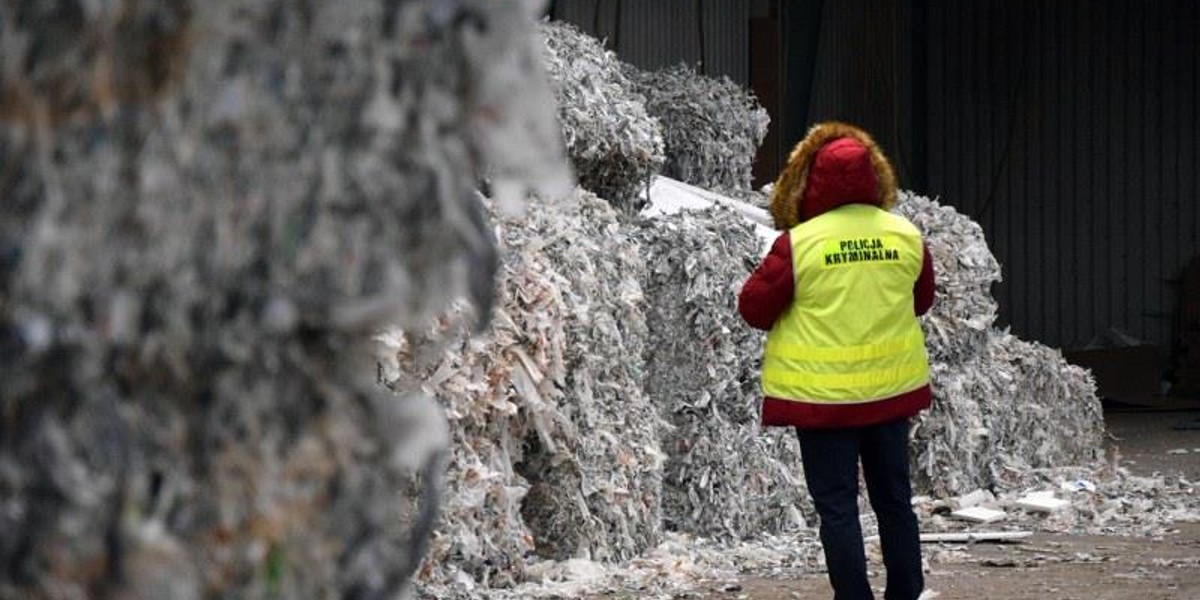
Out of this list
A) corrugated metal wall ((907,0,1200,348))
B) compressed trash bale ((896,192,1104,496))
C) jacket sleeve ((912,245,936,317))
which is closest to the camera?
jacket sleeve ((912,245,936,317))

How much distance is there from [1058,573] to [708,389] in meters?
1.75

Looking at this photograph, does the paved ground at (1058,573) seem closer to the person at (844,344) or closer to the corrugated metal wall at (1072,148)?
the person at (844,344)

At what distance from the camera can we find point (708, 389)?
30.9ft

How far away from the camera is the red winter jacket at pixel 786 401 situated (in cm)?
643

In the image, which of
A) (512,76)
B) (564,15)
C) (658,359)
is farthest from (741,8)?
(512,76)

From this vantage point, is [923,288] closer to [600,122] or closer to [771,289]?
[771,289]

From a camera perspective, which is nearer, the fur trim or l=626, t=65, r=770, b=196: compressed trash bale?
the fur trim

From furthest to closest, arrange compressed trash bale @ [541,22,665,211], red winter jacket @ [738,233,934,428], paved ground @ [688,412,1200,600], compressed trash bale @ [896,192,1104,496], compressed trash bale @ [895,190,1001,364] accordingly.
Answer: compressed trash bale @ [895,190,1001,364]
compressed trash bale @ [896,192,1104,496]
compressed trash bale @ [541,22,665,211]
paved ground @ [688,412,1200,600]
red winter jacket @ [738,233,934,428]

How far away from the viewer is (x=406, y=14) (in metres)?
1.93

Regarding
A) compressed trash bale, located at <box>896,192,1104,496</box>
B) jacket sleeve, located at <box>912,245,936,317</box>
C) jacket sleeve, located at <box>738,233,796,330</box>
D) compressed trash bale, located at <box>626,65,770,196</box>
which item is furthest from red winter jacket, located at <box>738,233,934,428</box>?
compressed trash bale, located at <box>626,65,770,196</box>

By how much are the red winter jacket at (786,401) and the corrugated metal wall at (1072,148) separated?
15313 millimetres

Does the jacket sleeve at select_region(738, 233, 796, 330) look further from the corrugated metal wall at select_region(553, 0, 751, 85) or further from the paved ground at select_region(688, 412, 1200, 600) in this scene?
the corrugated metal wall at select_region(553, 0, 751, 85)

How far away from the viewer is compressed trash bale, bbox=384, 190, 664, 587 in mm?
7418

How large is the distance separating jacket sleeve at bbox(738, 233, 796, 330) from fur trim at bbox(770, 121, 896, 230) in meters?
0.21
